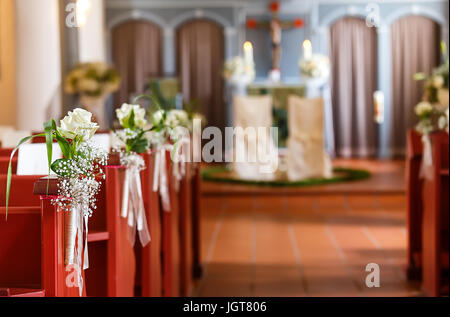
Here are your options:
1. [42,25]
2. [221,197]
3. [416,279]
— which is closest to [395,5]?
[221,197]

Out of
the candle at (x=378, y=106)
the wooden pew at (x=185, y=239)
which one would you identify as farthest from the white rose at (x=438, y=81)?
the candle at (x=378, y=106)

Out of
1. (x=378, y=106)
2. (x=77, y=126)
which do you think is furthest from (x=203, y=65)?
(x=77, y=126)

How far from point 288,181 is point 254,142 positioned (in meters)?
0.72

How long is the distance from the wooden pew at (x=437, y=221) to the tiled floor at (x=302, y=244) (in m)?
0.23

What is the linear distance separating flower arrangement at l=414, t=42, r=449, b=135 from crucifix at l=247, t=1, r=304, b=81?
776 cm

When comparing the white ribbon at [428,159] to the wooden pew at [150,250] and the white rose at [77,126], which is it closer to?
the wooden pew at [150,250]

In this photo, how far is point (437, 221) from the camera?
155 inches

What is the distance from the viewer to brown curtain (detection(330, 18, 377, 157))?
1274cm

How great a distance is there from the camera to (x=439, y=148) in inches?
152

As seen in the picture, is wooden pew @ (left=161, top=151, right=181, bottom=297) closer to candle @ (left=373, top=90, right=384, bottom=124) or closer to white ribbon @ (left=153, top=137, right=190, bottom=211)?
white ribbon @ (left=153, top=137, right=190, bottom=211)

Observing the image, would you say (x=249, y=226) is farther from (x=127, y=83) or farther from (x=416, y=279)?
(x=127, y=83)

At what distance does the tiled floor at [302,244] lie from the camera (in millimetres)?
4457
